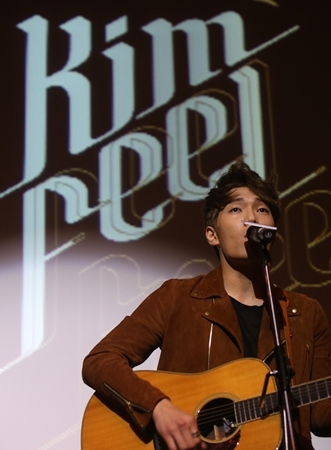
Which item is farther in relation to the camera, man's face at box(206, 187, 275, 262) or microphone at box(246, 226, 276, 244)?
man's face at box(206, 187, 275, 262)

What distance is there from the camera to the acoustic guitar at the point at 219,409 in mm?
2293

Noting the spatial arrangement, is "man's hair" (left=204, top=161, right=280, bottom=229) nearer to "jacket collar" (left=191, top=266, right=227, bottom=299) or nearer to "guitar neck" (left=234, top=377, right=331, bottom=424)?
"jacket collar" (left=191, top=266, right=227, bottom=299)

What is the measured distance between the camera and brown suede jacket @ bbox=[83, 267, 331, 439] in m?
2.52

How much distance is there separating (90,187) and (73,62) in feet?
2.32

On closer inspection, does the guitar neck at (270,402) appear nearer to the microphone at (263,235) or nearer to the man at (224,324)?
the man at (224,324)

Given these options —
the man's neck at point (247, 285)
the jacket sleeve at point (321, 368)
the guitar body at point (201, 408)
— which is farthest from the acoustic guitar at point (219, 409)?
the man's neck at point (247, 285)

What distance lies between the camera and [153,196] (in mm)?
3492

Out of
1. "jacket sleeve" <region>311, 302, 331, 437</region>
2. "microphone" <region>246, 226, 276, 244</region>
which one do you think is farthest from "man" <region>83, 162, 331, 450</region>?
"microphone" <region>246, 226, 276, 244</region>

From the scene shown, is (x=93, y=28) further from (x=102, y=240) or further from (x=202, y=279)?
(x=202, y=279)

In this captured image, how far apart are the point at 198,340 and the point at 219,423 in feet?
1.18

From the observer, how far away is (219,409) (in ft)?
7.74

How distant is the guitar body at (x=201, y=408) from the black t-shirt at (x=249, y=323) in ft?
0.65

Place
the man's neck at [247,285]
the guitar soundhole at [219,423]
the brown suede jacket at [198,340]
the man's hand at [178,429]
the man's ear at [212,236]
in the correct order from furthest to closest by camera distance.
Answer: the man's ear at [212,236]
the man's neck at [247,285]
the brown suede jacket at [198,340]
the guitar soundhole at [219,423]
the man's hand at [178,429]

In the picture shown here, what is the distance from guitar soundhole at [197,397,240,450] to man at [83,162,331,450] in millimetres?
155
